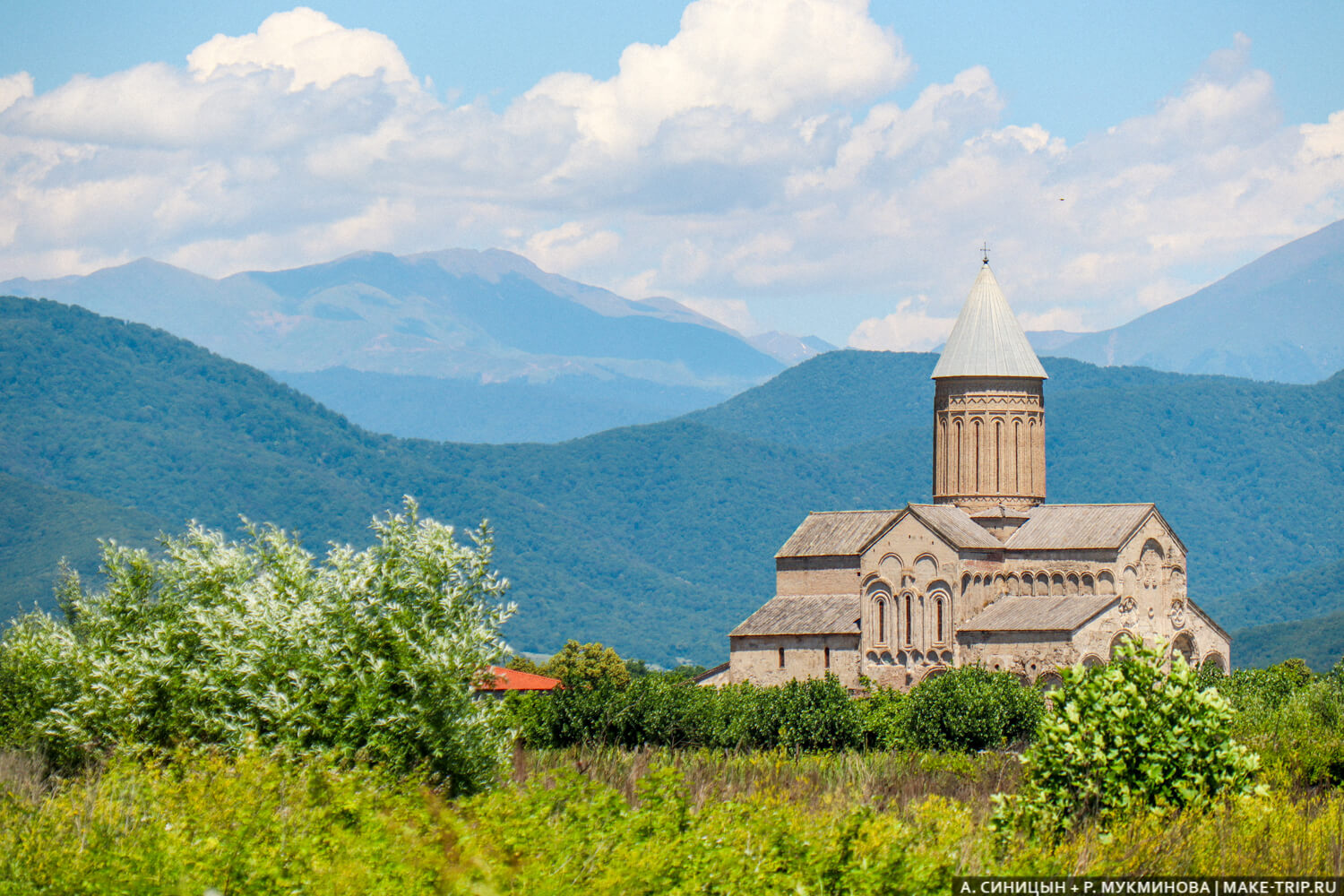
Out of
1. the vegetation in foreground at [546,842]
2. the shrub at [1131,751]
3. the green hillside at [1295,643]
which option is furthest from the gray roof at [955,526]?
the green hillside at [1295,643]

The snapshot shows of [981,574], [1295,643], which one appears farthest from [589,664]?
[1295,643]

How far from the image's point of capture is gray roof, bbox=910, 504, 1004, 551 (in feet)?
139

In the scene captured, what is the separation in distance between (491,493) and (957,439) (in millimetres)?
142195

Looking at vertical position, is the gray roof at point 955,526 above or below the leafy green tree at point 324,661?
above

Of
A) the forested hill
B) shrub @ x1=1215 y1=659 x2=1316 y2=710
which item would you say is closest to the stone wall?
shrub @ x1=1215 y1=659 x2=1316 y2=710

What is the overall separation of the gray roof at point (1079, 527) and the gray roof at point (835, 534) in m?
3.90

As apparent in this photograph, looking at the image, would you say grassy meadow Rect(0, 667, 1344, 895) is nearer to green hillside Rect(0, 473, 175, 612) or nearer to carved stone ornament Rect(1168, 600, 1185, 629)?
carved stone ornament Rect(1168, 600, 1185, 629)

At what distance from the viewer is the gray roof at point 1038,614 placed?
131 ft

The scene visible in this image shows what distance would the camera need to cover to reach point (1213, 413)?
645ft

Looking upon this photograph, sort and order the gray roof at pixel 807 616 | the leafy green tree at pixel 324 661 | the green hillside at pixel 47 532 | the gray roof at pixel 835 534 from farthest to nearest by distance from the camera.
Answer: the green hillside at pixel 47 532
the gray roof at pixel 835 534
the gray roof at pixel 807 616
the leafy green tree at pixel 324 661

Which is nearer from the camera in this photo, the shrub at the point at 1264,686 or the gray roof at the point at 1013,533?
the shrub at the point at 1264,686

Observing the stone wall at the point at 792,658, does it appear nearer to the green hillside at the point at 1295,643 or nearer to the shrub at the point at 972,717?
the shrub at the point at 972,717

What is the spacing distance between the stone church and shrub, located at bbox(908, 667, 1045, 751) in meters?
4.93

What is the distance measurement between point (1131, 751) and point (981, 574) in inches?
1090
